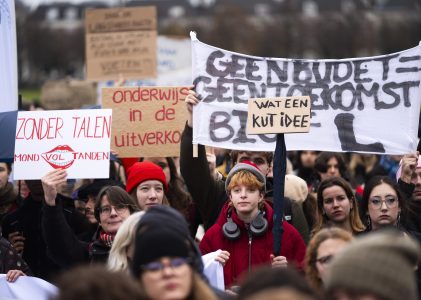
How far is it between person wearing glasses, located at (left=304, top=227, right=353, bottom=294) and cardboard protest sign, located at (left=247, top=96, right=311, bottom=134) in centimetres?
137

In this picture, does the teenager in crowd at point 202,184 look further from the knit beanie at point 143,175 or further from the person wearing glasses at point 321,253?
the person wearing glasses at point 321,253

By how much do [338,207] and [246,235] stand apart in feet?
3.30

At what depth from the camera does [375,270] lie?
385cm

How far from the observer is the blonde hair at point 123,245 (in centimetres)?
524

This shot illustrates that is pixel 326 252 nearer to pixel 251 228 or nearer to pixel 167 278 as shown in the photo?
pixel 167 278

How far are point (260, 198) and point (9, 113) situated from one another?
2.29 m

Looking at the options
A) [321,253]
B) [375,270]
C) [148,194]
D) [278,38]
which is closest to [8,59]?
[148,194]

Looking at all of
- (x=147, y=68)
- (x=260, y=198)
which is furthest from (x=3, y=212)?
(x=147, y=68)

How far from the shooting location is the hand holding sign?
6.43 m

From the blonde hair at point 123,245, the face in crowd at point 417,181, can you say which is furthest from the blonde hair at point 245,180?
the face in crowd at point 417,181

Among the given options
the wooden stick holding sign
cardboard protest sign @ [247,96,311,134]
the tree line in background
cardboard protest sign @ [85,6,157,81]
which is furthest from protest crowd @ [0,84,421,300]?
the tree line in background

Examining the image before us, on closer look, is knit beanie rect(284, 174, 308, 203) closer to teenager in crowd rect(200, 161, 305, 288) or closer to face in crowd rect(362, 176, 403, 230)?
face in crowd rect(362, 176, 403, 230)

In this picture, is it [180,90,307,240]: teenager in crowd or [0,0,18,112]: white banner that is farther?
[0,0,18,112]: white banner

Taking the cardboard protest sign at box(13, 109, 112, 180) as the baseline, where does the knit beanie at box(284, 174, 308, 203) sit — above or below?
below
